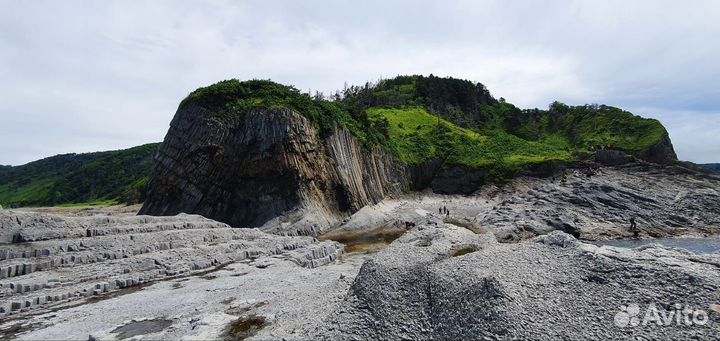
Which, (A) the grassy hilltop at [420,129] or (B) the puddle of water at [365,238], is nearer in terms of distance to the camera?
(B) the puddle of water at [365,238]

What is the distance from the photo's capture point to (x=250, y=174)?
51.2m

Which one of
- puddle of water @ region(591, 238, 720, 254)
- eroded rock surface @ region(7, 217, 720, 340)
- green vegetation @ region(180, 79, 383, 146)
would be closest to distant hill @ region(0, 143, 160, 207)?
green vegetation @ region(180, 79, 383, 146)

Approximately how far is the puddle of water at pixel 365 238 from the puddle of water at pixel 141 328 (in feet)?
74.9

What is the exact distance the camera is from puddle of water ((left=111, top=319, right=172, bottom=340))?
17406 mm

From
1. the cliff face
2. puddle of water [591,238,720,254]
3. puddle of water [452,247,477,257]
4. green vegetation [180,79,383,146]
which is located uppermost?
green vegetation [180,79,383,146]

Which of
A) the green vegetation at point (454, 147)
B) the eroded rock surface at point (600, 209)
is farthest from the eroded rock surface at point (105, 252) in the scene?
the green vegetation at point (454, 147)

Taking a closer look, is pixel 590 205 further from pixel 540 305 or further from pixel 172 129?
pixel 172 129

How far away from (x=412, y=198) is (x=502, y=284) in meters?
54.3

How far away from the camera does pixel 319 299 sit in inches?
819

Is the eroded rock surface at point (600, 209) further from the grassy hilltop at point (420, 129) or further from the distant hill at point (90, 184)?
the distant hill at point (90, 184)

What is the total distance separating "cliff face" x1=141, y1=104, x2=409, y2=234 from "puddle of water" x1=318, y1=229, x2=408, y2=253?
308cm

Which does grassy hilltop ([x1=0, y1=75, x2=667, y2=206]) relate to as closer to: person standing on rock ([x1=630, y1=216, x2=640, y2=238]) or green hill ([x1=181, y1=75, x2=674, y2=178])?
green hill ([x1=181, y1=75, x2=674, y2=178])

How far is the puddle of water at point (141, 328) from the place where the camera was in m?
17.4

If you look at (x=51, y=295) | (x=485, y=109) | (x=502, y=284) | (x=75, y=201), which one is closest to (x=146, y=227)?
(x=51, y=295)
